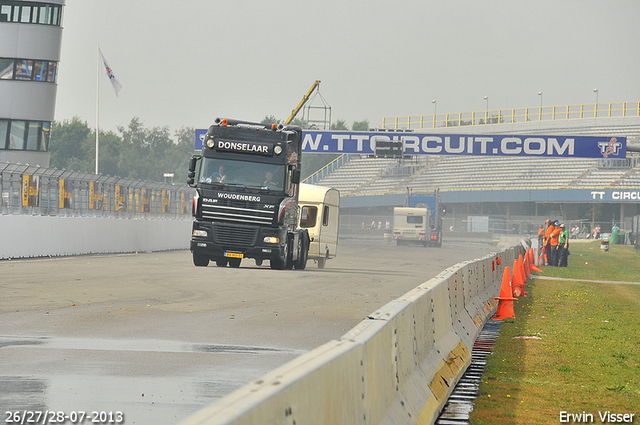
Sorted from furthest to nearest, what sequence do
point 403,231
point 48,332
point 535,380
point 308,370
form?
point 403,231
point 48,332
point 535,380
point 308,370

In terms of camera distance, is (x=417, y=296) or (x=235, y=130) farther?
(x=235, y=130)

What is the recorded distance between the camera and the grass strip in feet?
24.9

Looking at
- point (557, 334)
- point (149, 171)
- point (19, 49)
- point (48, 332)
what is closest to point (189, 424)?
point (48, 332)

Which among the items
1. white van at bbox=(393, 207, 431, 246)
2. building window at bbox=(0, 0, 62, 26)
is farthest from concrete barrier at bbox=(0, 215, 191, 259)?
white van at bbox=(393, 207, 431, 246)

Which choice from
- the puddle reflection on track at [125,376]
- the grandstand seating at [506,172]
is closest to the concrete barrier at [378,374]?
the puddle reflection on track at [125,376]

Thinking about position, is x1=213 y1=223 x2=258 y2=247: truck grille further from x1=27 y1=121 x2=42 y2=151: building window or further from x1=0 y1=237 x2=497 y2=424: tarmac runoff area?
x1=27 y1=121 x2=42 y2=151: building window

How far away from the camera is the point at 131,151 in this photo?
16088 cm

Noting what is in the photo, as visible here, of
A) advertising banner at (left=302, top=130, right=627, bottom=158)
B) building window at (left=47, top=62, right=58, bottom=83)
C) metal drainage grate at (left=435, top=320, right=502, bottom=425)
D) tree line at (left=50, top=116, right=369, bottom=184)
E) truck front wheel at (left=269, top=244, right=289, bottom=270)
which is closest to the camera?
metal drainage grate at (left=435, top=320, right=502, bottom=425)

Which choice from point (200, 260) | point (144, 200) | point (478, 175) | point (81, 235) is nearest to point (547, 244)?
point (144, 200)

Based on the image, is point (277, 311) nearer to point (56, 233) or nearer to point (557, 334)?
point (557, 334)

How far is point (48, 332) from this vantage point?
10.9m

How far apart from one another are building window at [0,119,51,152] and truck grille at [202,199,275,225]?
81.6 ft

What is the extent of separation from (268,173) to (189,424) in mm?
20185

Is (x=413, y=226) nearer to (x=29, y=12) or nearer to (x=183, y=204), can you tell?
(x=183, y=204)
